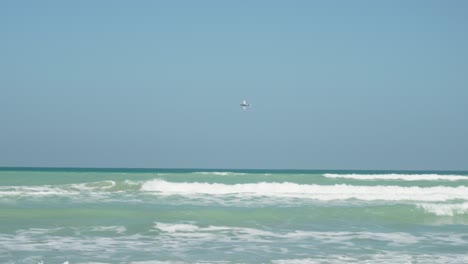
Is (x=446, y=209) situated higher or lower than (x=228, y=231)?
higher

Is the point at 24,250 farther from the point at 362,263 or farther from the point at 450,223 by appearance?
the point at 450,223

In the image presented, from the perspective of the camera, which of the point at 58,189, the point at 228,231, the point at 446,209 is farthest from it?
the point at 58,189

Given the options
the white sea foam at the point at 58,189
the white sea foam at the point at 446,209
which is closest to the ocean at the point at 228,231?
the white sea foam at the point at 446,209

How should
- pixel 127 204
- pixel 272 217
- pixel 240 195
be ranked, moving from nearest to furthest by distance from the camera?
pixel 272 217 < pixel 127 204 < pixel 240 195

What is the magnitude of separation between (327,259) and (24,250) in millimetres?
5104

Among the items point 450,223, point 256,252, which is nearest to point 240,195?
point 450,223

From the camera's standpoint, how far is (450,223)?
1471 centimetres

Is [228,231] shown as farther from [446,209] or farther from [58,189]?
[58,189]

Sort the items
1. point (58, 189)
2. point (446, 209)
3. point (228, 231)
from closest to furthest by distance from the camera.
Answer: point (228, 231) < point (446, 209) < point (58, 189)

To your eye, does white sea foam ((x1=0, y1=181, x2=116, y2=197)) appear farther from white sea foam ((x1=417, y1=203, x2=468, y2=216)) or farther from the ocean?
white sea foam ((x1=417, y1=203, x2=468, y2=216))

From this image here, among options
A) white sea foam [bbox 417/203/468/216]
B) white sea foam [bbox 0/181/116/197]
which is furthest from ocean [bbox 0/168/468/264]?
white sea foam [bbox 0/181/116/197]

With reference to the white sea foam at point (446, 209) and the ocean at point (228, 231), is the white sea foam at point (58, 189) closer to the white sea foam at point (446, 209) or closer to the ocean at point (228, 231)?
the ocean at point (228, 231)

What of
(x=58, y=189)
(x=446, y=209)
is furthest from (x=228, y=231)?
(x=58, y=189)

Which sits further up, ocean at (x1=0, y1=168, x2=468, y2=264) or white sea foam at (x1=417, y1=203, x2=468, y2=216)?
white sea foam at (x1=417, y1=203, x2=468, y2=216)
